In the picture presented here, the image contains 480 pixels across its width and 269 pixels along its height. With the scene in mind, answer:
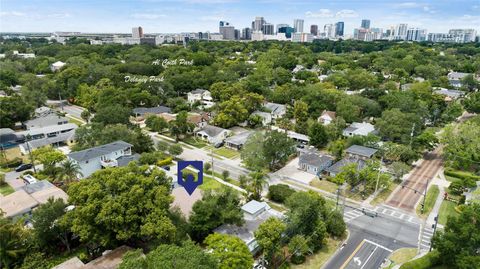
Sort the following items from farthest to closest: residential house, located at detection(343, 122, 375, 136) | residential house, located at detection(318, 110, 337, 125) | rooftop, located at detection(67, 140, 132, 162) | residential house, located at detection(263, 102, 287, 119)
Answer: residential house, located at detection(263, 102, 287, 119), residential house, located at detection(318, 110, 337, 125), residential house, located at detection(343, 122, 375, 136), rooftop, located at detection(67, 140, 132, 162)

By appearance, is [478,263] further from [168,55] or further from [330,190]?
[168,55]

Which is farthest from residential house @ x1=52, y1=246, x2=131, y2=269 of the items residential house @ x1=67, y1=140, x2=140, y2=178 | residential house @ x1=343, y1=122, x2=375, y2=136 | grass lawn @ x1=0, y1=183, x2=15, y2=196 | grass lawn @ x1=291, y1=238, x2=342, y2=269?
residential house @ x1=343, y1=122, x2=375, y2=136

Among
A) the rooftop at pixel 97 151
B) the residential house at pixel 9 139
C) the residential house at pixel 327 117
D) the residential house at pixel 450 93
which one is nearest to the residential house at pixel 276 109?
the residential house at pixel 327 117

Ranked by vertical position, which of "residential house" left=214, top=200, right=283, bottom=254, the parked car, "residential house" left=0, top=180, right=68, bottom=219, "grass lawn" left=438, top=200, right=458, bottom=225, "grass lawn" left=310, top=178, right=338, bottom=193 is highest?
"residential house" left=0, top=180, right=68, bottom=219

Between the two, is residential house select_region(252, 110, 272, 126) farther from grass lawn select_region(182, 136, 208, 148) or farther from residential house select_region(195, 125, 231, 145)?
grass lawn select_region(182, 136, 208, 148)

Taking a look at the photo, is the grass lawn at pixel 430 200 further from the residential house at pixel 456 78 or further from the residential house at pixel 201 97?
the residential house at pixel 456 78

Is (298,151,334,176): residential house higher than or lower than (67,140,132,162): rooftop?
lower

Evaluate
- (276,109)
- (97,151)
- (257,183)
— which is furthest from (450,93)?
(97,151)
